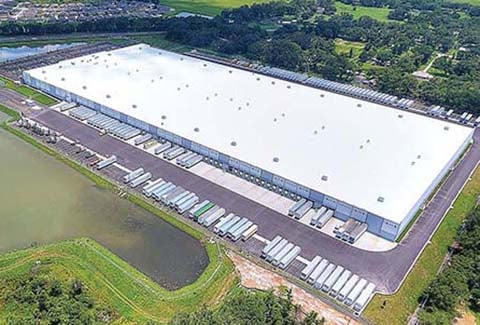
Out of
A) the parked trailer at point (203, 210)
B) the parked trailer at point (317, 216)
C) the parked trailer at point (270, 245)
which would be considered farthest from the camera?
the parked trailer at point (203, 210)

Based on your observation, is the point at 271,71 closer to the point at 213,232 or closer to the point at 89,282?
the point at 213,232

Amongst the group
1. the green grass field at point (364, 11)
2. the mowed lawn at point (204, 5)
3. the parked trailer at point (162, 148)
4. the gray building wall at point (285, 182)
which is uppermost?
the green grass field at point (364, 11)

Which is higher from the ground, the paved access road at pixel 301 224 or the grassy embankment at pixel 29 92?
the grassy embankment at pixel 29 92

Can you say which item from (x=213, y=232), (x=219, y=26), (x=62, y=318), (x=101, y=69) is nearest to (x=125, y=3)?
(x=219, y=26)

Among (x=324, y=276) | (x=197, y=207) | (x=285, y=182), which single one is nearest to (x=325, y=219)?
(x=285, y=182)

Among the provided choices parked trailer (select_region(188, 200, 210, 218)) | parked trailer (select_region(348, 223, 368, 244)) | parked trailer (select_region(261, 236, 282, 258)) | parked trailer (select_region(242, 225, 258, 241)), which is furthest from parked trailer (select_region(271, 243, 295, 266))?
parked trailer (select_region(188, 200, 210, 218))

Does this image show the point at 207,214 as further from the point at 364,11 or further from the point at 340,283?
the point at 364,11

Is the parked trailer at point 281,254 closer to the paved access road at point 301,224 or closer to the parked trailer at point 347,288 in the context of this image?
the paved access road at point 301,224

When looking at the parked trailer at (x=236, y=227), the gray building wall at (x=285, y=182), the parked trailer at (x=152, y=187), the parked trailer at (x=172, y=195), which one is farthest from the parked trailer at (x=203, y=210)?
the gray building wall at (x=285, y=182)
